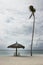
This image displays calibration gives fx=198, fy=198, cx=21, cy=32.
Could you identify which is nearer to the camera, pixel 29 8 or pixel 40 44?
pixel 29 8

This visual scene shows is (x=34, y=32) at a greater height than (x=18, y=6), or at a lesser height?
lesser

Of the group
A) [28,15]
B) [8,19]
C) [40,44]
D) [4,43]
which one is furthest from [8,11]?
[40,44]

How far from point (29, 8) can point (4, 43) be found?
267 cm

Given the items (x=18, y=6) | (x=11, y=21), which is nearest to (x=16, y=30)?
(x=11, y=21)

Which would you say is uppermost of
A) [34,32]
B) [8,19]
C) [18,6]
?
[18,6]

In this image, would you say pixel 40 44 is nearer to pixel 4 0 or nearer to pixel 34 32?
pixel 34 32

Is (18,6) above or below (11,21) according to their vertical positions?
above

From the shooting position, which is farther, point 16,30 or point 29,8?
point 16,30

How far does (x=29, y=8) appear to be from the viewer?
11734 mm

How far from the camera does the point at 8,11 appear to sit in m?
12.2

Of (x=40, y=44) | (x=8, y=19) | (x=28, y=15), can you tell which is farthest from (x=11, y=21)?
(x=40, y=44)

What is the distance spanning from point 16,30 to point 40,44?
6.22 ft

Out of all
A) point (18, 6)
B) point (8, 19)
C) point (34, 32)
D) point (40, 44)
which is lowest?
point (40, 44)

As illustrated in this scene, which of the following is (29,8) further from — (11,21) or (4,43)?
(4,43)
